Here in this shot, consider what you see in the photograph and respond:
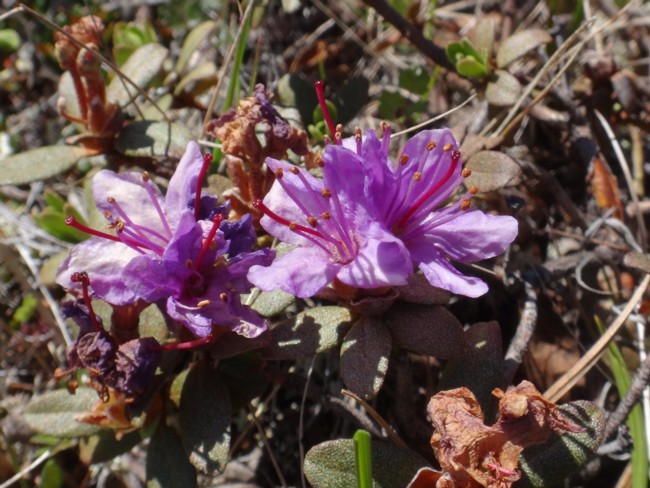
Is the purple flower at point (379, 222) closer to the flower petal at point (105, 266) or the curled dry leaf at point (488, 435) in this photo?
the curled dry leaf at point (488, 435)

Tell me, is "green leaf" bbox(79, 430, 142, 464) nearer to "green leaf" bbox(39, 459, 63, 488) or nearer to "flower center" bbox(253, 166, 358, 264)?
"green leaf" bbox(39, 459, 63, 488)

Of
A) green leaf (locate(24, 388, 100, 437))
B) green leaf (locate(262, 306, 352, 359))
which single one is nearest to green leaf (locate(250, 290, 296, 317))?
green leaf (locate(262, 306, 352, 359))

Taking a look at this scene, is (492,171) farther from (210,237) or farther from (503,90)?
(210,237)

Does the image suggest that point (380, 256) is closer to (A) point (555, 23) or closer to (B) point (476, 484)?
(B) point (476, 484)

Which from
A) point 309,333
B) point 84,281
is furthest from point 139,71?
point 309,333

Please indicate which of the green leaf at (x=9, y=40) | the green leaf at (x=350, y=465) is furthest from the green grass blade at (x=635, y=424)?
the green leaf at (x=9, y=40)

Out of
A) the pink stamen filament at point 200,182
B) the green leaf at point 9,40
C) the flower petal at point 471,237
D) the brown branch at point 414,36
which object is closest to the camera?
the flower petal at point 471,237

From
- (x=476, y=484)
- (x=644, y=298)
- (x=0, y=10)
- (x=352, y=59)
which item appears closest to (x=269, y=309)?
(x=476, y=484)
